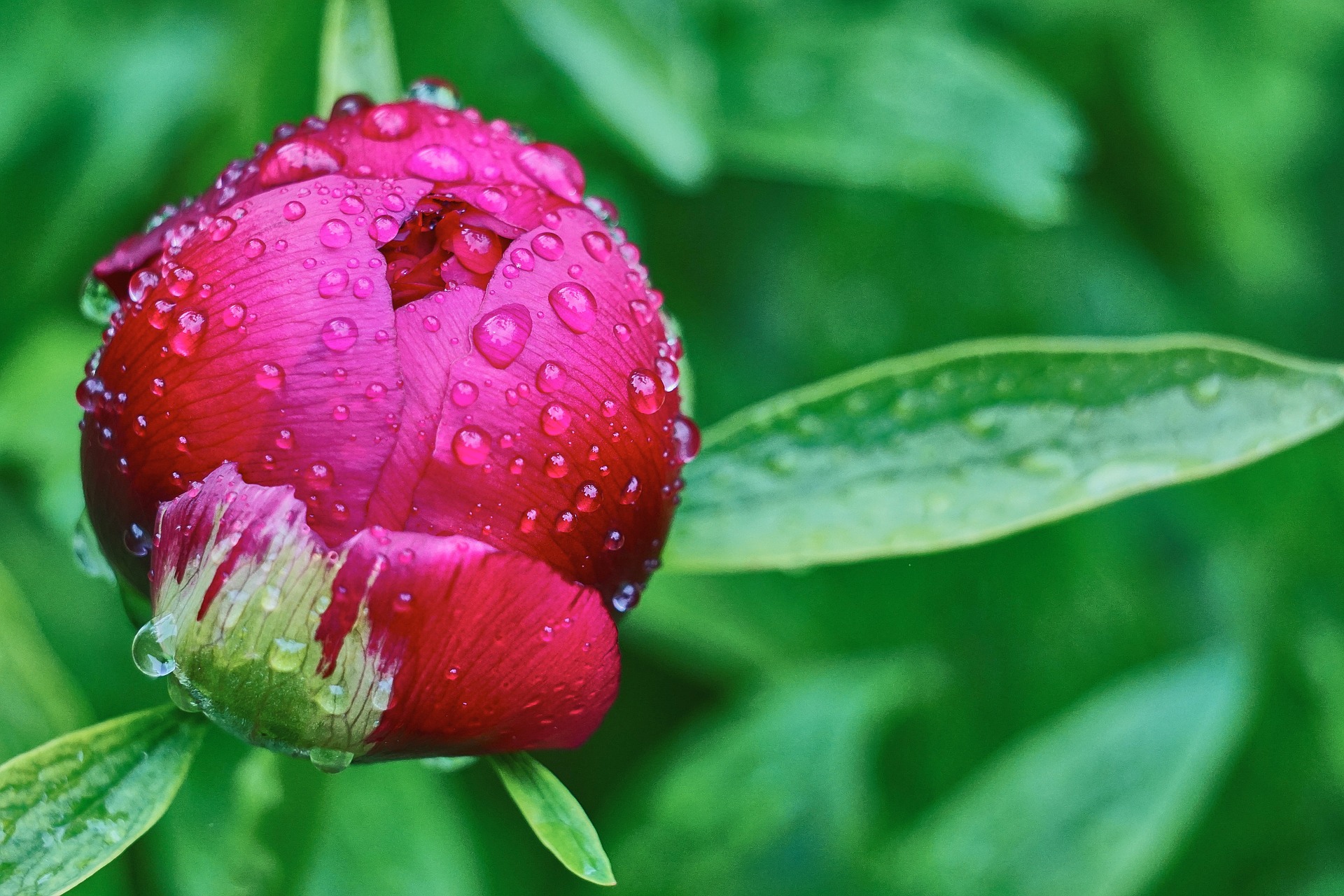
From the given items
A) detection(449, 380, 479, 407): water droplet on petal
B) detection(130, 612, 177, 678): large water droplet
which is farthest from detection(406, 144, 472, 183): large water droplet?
detection(130, 612, 177, 678): large water droplet

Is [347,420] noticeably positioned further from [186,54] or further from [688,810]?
[186,54]

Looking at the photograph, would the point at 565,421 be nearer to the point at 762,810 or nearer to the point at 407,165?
the point at 407,165

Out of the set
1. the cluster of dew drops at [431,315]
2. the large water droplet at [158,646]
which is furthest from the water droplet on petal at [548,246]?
the large water droplet at [158,646]

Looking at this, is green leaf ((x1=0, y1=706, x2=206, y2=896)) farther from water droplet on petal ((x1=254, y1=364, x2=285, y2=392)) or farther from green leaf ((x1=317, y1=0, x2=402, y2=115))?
green leaf ((x1=317, y1=0, x2=402, y2=115))

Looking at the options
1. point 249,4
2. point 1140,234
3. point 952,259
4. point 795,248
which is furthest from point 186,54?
point 1140,234

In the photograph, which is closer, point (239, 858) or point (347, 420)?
point (347, 420)

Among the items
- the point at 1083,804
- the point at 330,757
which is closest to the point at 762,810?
the point at 1083,804
